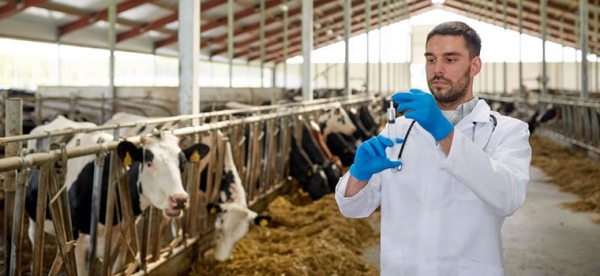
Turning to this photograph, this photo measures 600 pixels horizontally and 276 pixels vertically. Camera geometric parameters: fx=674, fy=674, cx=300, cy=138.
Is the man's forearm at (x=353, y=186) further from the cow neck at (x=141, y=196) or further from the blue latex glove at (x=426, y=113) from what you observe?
the cow neck at (x=141, y=196)

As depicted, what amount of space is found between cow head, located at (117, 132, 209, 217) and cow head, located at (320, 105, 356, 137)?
21.6ft

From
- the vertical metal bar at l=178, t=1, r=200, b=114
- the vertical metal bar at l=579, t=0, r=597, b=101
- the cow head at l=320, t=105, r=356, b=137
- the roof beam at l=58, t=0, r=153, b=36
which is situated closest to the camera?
the vertical metal bar at l=178, t=1, r=200, b=114

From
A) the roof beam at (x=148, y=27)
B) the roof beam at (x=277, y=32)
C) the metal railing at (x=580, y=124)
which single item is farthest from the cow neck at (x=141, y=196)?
the roof beam at (x=277, y=32)

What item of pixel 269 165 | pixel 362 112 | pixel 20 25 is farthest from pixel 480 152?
pixel 20 25

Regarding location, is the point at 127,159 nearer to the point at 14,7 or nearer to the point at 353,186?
the point at 353,186

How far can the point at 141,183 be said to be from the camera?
457 cm

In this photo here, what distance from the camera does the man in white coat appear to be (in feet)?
7.14

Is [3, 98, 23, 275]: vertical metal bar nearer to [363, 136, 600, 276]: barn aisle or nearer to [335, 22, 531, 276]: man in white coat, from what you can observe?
[335, 22, 531, 276]: man in white coat

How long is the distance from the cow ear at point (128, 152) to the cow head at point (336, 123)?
273 inches

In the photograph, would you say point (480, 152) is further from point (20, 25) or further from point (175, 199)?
point (20, 25)

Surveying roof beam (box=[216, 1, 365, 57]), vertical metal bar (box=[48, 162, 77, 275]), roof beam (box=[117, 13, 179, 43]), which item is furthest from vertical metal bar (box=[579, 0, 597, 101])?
roof beam (box=[216, 1, 365, 57])

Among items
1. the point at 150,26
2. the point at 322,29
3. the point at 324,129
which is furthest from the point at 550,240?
the point at 322,29

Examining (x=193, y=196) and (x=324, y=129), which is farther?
(x=324, y=129)

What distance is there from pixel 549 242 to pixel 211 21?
2031cm
